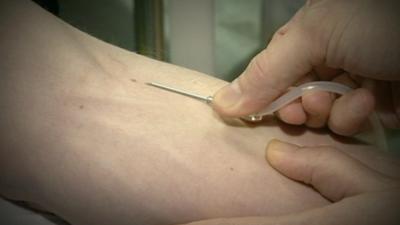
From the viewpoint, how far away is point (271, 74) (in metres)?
0.81

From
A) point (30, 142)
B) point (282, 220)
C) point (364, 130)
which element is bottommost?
point (282, 220)

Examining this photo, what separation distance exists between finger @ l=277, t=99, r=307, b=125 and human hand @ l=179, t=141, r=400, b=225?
0.22 ft

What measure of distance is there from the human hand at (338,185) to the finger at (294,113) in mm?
66

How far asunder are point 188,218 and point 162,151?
13 centimetres

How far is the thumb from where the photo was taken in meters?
0.79

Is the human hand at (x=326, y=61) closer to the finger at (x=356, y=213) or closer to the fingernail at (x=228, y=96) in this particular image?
the fingernail at (x=228, y=96)

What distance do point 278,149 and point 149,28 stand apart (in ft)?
2.46

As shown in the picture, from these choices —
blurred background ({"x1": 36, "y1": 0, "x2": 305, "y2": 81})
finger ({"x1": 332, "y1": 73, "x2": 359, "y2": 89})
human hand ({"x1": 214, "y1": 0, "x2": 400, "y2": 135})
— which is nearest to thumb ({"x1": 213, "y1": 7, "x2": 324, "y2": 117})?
human hand ({"x1": 214, "y1": 0, "x2": 400, "y2": 135})

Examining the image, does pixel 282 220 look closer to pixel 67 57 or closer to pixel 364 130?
pixel 364 130

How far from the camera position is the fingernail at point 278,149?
0.77 m

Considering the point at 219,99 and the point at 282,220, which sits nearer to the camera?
the point at 282,220

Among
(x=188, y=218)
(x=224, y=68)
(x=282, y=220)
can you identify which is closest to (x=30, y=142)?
(x=188, y=218)

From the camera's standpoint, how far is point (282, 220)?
65 cm

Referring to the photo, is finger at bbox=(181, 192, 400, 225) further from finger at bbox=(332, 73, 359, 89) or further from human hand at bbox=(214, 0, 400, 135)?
finger at bbox=(332, 73, 359, 89)
